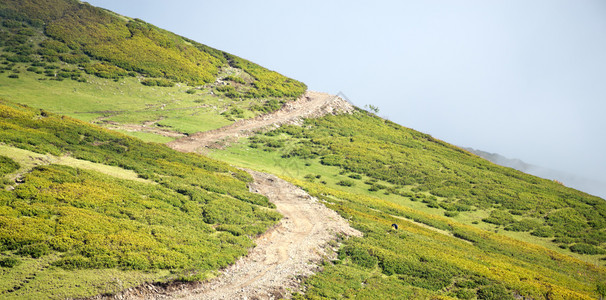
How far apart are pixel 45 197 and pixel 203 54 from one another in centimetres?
9554

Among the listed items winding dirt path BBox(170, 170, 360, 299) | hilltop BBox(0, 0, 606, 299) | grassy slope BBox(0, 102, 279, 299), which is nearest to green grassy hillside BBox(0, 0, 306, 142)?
hilltop BBox(0, 0, 606, 299)

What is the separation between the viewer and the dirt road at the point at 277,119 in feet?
214

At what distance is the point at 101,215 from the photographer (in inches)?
937

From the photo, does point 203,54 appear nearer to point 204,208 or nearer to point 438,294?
point 204,208

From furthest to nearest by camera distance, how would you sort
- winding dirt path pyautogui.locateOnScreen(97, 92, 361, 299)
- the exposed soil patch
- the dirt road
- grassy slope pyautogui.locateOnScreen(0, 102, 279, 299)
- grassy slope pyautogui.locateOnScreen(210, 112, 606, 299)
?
the dirt road
grassy slope pyautogui.locateOnScreen(210, 112, 606, 299)
winding dirt path pyautogui.locateOnScreen(97, 92, 361, 299)
the exposed soil patch
grassy slope pyautogui.locateOnScreen(0, 102, 279, 299)

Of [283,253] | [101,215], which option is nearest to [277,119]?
[283,253]

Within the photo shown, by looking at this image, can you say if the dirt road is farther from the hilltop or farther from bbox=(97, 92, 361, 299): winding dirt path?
bbox=(97, 92, 361, 299): winding dirt path

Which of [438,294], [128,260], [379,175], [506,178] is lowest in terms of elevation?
[128,260]

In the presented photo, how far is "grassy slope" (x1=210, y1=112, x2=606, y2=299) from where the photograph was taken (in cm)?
2823

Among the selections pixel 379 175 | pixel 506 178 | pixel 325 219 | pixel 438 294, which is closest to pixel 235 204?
pixel 325 219

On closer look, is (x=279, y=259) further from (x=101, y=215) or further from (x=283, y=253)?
(x=101, y=215)

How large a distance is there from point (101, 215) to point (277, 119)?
6936 cm

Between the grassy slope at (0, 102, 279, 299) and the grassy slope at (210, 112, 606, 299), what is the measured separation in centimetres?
887

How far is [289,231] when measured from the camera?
33469 mm
